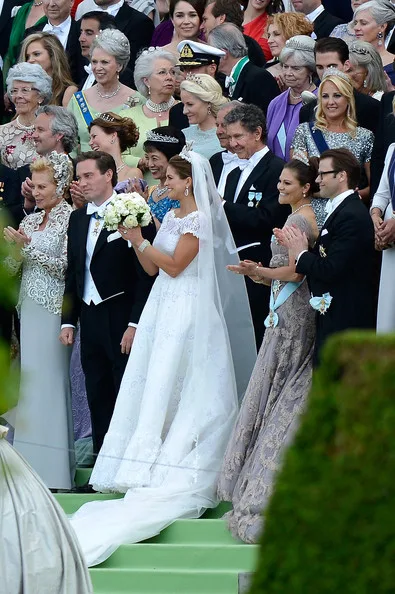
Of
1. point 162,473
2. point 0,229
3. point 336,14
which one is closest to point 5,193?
point 162,473

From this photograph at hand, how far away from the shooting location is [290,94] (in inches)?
395

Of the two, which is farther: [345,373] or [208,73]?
[208,73]

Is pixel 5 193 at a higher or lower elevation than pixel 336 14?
lower

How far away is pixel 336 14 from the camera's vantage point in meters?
12.3

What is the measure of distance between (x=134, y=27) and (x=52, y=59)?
1.18 m

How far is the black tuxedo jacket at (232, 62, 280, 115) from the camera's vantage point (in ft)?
34.1

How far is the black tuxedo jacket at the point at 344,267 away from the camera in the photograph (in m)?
8.02

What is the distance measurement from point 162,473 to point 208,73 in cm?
330

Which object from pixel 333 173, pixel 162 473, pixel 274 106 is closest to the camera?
pixel 333 173

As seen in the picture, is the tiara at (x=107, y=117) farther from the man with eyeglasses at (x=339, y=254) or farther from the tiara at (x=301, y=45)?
the man with eyeglasses at (x=339, y=254)

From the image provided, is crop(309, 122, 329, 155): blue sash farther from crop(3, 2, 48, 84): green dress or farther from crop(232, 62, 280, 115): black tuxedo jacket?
crop(3, 2, 48, 84): green dress

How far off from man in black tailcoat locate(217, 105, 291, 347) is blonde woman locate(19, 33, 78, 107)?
290 centimetres

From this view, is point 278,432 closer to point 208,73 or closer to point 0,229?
point 208,73

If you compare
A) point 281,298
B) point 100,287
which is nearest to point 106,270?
point 100,287
